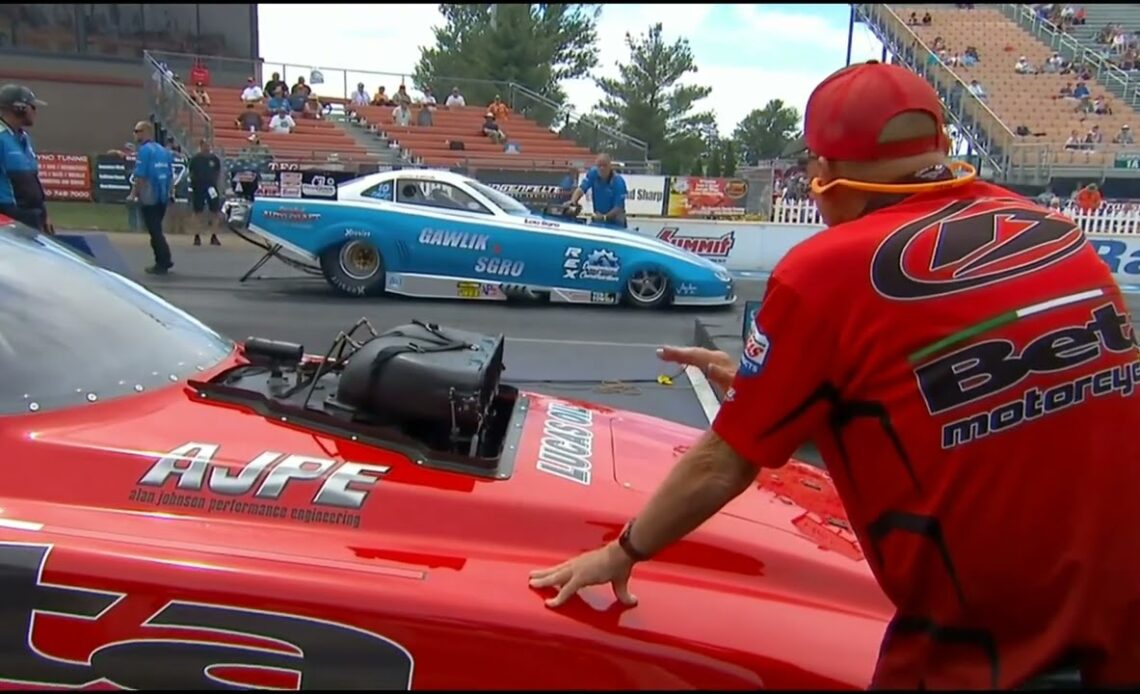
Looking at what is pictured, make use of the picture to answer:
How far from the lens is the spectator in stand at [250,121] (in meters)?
20.5

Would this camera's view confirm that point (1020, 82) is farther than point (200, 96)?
Yes

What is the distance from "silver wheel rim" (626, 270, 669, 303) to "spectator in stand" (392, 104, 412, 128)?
15184mm

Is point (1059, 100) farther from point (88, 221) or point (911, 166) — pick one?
point (911, 166)

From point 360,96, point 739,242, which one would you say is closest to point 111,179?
point 360,96

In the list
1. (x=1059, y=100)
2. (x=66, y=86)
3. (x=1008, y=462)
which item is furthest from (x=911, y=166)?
(x=66, y=86)

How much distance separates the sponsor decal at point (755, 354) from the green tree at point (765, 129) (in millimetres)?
60655

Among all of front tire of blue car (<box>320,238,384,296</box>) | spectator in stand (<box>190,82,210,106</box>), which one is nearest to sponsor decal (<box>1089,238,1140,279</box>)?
front tire of blue car (<box>320,238,384,296</box>)

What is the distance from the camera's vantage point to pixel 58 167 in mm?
22125

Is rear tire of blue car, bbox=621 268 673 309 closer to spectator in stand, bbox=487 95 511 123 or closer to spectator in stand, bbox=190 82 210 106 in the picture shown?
spectator in stand, bbox=190 82 210 106

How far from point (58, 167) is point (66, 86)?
19.8 feet

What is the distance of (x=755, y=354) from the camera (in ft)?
5.07

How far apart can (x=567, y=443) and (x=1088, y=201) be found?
1810cm

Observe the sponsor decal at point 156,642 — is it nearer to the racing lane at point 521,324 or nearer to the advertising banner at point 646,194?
the racing lane at point 521,324

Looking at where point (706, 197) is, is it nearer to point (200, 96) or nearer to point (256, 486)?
point (200, 96)
